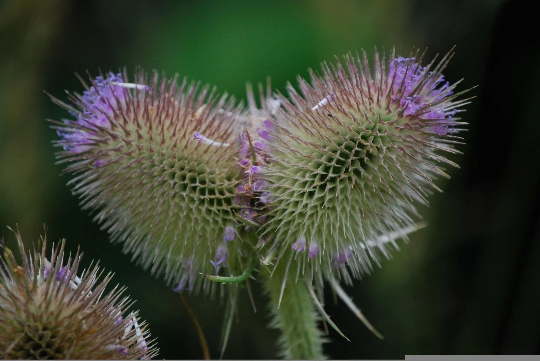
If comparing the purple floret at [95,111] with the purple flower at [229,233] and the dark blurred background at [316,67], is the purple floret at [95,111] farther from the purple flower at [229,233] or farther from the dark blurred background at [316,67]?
the dark blurred background at [316,67]

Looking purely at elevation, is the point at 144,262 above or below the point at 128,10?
below

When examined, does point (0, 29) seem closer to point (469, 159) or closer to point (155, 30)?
point (155, 30)

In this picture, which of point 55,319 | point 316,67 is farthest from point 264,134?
point 316,67

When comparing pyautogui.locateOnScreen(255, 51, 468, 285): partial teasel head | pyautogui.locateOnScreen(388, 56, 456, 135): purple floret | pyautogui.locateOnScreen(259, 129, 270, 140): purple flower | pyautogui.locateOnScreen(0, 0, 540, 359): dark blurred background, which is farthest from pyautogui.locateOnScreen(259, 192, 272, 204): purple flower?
pyautogui.locateOnScreen(0, 0, 540, 359): dark blurred background

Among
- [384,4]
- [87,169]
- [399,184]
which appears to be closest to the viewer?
[399,184]

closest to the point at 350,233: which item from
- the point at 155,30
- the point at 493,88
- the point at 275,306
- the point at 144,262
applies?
the point at 275,306

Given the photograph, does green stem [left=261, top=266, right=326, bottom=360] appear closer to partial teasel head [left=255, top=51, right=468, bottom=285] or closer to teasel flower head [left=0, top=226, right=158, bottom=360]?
partial teasel head [left=255, top=51, right=468, bottom=285]
